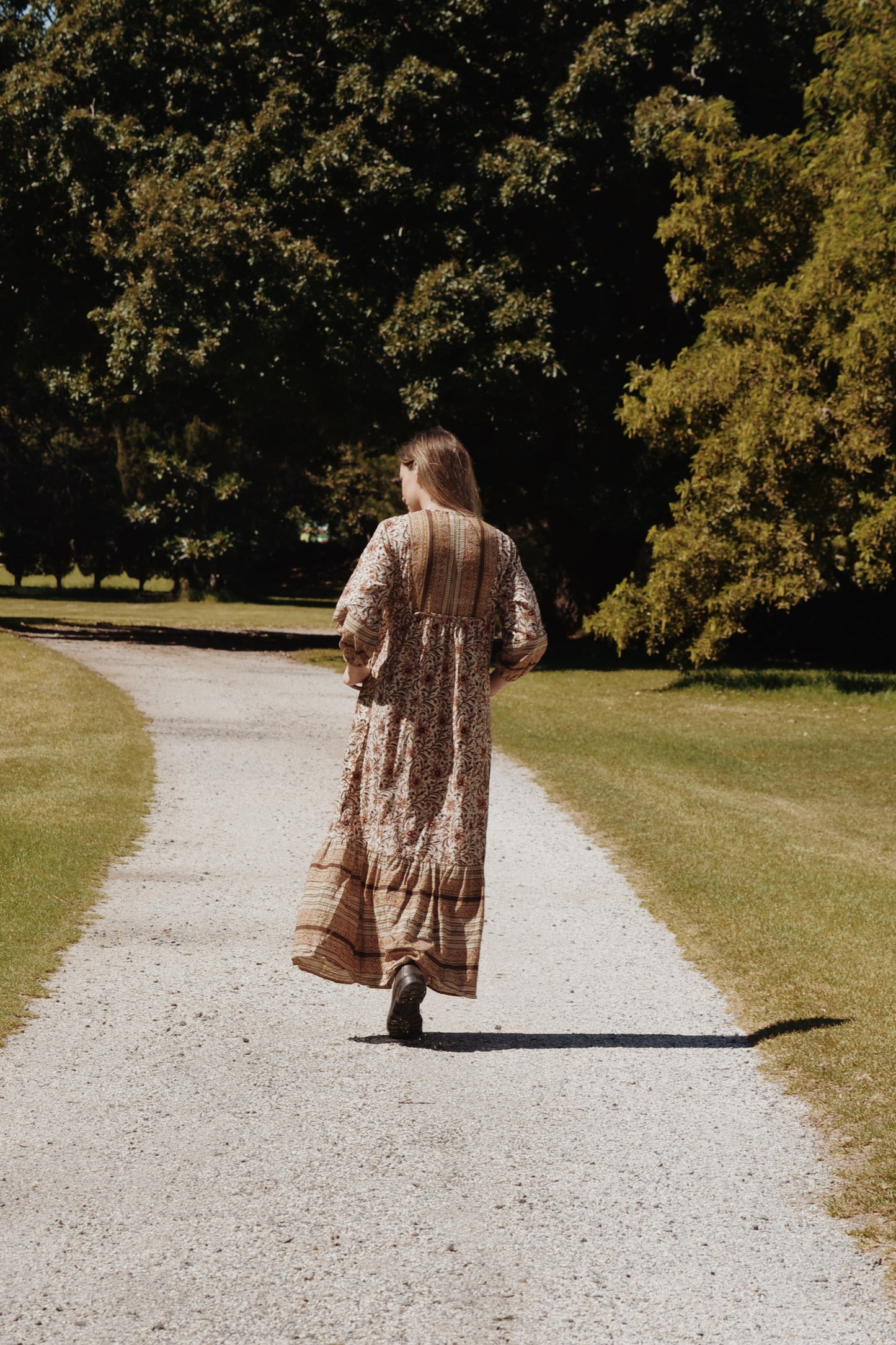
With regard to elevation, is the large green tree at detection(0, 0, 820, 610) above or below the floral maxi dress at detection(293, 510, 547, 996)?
above

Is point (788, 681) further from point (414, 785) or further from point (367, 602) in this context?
point (367, 602)

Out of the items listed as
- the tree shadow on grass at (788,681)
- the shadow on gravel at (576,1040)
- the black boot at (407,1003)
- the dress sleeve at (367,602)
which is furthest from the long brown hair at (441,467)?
the tree shadow on grass at (788,681)

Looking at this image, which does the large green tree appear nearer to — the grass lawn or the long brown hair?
the grass lawn

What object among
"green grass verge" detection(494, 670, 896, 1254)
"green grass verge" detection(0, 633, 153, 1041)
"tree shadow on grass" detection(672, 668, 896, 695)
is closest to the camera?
"green grass verge" detection(494, 670, 896, 1254)

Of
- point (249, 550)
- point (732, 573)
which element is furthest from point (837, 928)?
point (249, 550)

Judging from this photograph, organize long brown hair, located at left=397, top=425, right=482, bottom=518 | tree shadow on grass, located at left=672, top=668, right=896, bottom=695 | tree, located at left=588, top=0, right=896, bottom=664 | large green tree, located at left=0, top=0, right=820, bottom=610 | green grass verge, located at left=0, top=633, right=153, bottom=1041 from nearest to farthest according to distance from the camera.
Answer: long brown hair, located at left=397, top=425, right=482, bottom=518 → green grass verge, located at left=0, top=633, right=153, bottom=1041 → tree, located at left=588, top=0, right=896, bottom=664 → large green tree, located at left=0, top=0, right=820, bottom=610 → tree shadow on grass, located at left=672, top=668, right=896, bottom=695

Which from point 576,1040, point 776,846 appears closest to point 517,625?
point 576,1040

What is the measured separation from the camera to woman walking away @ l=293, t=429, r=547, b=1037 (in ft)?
15.3

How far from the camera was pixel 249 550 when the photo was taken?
48.2m

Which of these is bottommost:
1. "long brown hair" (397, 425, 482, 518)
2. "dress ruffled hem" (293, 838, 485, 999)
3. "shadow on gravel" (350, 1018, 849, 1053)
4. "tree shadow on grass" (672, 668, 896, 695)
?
"shadow on gravel" (350, 1018, 849, 1053)

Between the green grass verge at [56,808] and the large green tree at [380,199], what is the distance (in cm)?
723

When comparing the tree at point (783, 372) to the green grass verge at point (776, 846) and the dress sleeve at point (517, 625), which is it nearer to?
the green grass verge at point (776, 846)

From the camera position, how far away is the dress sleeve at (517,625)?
4836 mm

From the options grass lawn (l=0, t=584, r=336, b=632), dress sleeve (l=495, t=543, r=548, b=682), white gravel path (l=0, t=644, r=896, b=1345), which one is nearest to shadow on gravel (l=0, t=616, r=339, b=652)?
grass lawn (l=0, t=584, r=336, b=632)
